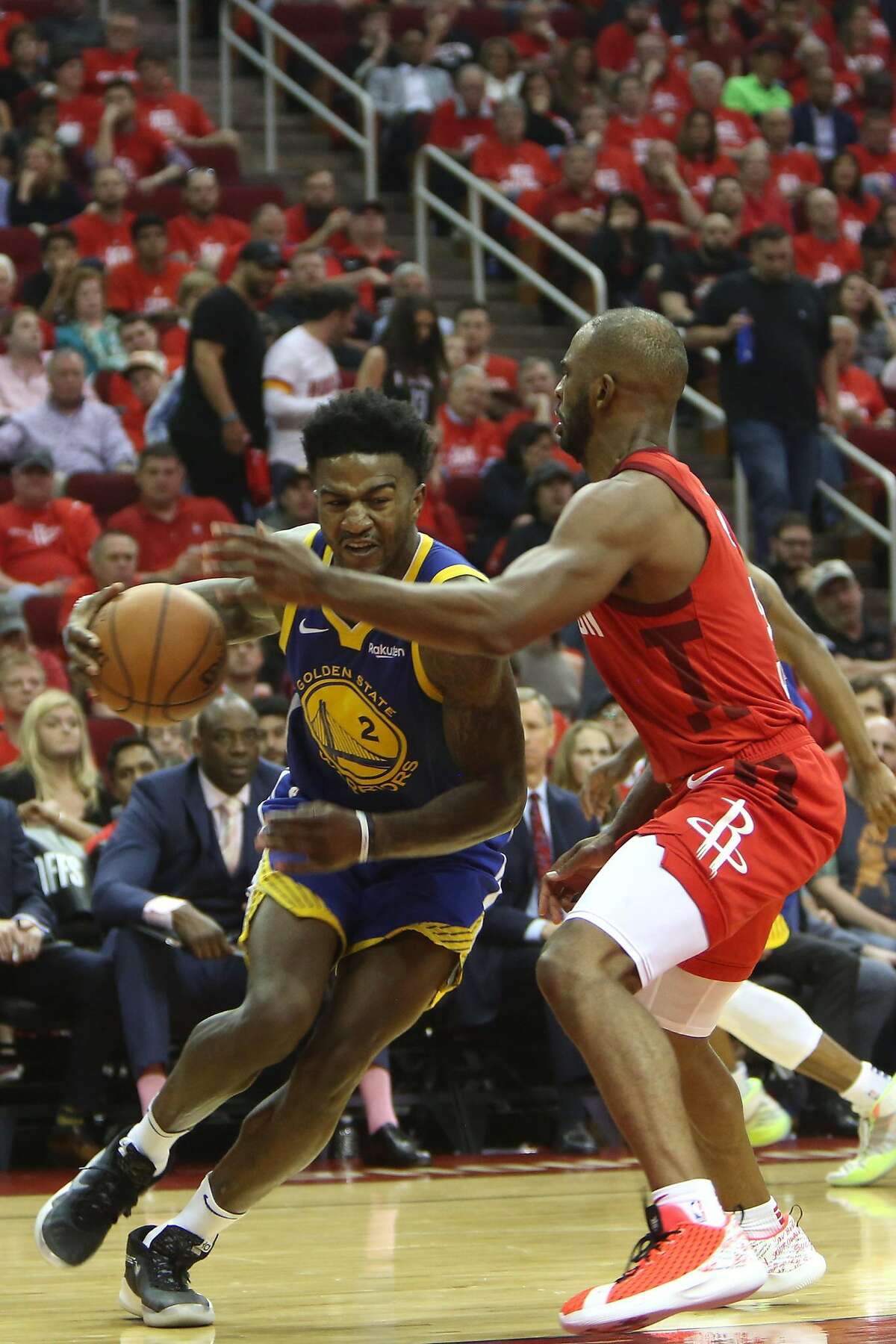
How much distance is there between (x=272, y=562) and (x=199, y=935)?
3571mm

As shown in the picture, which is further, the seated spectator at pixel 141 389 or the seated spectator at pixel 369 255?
the seated spectator at pixel 369 255

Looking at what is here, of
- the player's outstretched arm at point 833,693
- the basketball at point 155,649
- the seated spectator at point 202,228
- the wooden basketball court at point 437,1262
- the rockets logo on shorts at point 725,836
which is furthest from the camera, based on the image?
the seated spectator at point 202,228

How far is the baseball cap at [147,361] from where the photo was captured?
1041 centimetres

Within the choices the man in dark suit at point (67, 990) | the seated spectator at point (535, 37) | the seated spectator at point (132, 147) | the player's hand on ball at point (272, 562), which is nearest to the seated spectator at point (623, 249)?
the seated spectator at point (132, 147)

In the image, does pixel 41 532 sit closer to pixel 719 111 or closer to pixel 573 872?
pixel 573 872

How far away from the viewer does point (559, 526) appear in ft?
11.2

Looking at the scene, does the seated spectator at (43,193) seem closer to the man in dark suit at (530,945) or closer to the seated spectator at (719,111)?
the seated spectator at (719,111)

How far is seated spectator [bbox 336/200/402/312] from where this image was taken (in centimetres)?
1208

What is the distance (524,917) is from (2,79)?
7.85 metres

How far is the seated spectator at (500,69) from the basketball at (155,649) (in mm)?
10950

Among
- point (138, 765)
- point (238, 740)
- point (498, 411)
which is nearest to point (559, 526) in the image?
point (238, 740)

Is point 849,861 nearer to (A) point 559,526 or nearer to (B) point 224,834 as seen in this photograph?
(B) point 224,834

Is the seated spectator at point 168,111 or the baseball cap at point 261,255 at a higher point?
the baseball cap at point 261,255

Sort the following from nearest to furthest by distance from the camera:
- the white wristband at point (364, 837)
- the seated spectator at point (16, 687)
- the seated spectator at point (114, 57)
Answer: the white wristband at point (364, 837) → the seated spectator at point (16, 687) → the seated spectator at point (114, 57)
